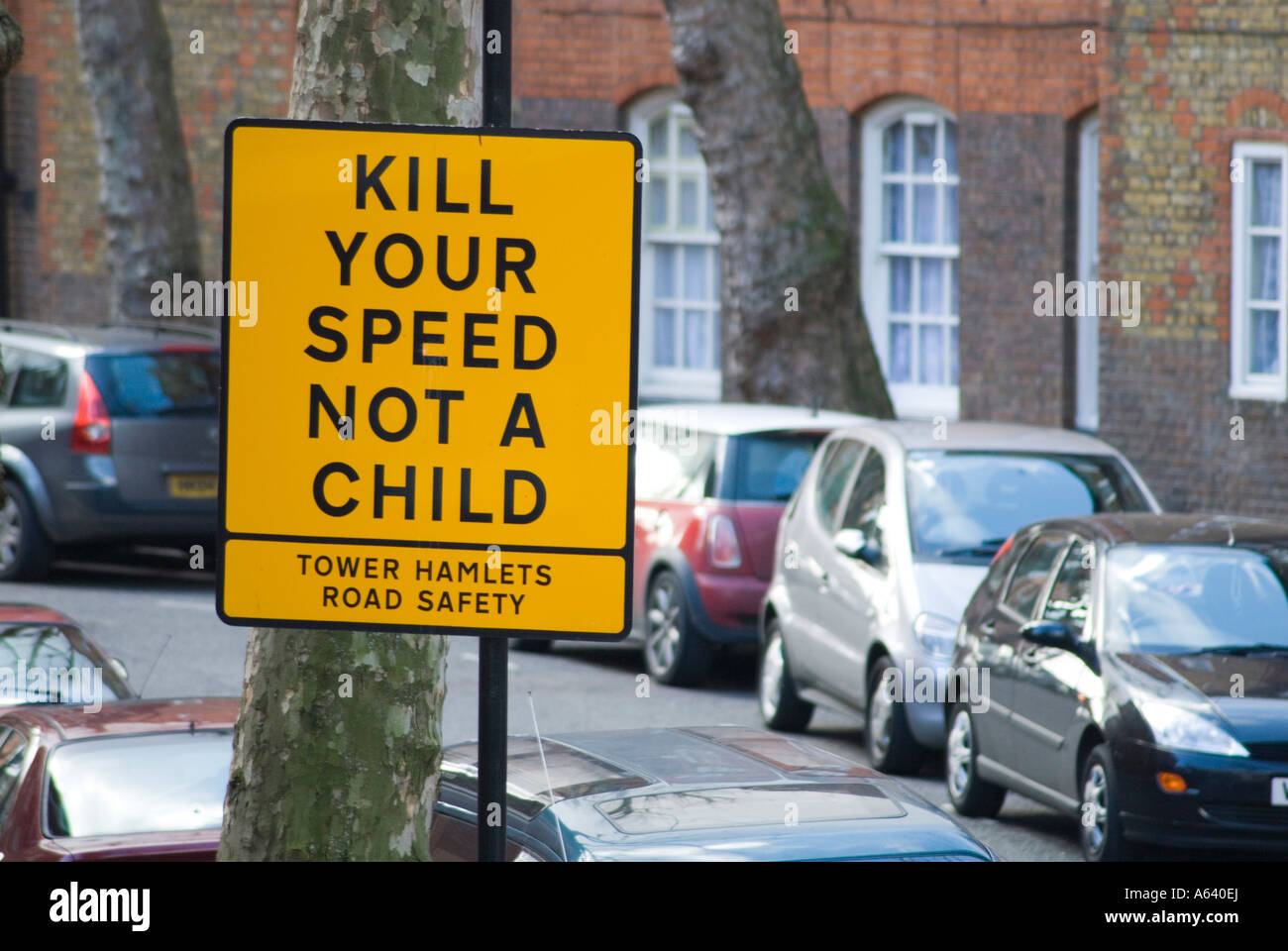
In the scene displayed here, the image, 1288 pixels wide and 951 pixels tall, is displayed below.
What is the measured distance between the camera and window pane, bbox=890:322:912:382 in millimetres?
22391

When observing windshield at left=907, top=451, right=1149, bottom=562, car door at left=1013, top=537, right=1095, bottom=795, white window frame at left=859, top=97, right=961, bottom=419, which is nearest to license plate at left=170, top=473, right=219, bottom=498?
windshield at left=907, top=451, right=1149, bottom=562

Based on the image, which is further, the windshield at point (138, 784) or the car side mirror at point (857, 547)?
the car side mirror at point (857, 547)

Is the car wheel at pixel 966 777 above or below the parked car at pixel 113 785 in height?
below

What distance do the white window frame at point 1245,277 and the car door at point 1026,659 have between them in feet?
30.2

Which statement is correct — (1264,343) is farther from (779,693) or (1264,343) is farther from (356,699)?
(356,699)

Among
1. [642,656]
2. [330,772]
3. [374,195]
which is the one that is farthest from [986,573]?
[374,195]

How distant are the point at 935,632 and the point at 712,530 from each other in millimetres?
2660

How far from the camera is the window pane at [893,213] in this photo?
22250mm

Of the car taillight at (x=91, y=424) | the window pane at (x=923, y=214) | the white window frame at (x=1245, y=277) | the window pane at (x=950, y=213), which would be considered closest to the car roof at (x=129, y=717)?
the car taillight at (x=91, y=424)

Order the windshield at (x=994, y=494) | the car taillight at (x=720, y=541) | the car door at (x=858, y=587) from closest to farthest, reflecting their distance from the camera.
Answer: the car door at (x=858, y=587), the windshield at (x=994, y=494), the car taillight at (x=720, y=541)

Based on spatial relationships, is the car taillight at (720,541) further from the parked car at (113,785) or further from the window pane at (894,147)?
the window pane at (894,147)

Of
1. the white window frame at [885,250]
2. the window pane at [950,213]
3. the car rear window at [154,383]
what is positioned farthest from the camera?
the white window frame at [885,250]

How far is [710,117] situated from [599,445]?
13.2m

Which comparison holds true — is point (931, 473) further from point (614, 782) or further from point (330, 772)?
point (330, 772)
